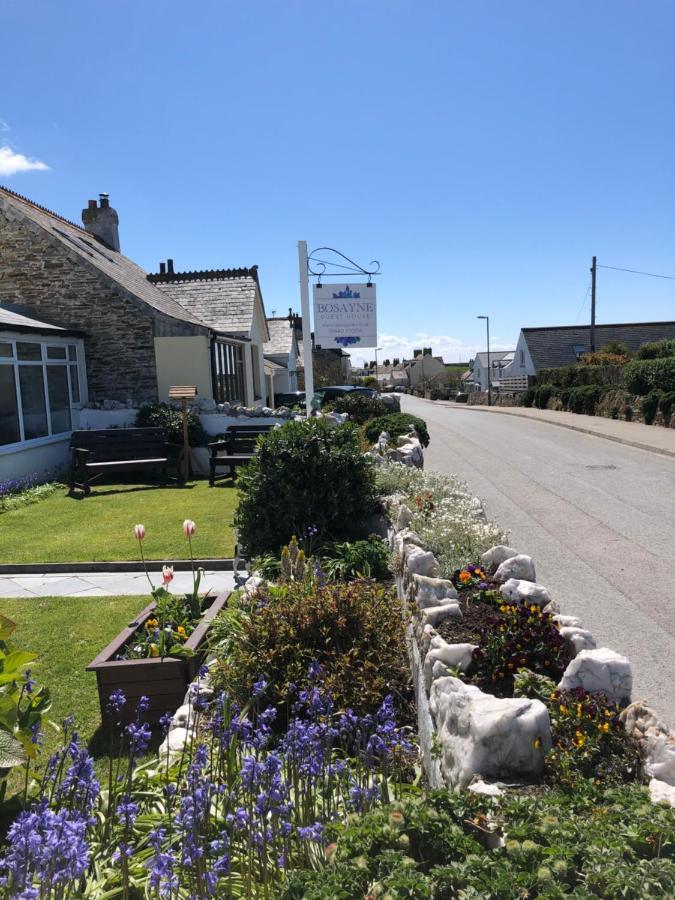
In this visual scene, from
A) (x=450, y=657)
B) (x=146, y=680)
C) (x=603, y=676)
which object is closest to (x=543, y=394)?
(x=146, y=680)

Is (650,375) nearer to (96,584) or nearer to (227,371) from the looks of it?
(227,371)

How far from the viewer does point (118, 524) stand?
10.3m

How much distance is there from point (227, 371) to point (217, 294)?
3830 mm

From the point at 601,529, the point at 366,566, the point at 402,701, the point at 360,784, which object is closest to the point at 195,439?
the point at 601,529

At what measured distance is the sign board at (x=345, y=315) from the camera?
38.2ft

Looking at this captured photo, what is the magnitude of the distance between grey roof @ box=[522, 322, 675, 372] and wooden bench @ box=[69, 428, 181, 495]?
135 feet

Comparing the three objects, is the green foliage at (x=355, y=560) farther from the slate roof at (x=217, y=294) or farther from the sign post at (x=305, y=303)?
the slate roof at (x=217, y=294)

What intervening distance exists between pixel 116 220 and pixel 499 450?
15.0 m

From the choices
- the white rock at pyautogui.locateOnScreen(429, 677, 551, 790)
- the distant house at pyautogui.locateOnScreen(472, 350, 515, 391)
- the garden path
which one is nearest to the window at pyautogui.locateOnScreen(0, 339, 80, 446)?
the garden path

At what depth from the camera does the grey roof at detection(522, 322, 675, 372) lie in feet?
169

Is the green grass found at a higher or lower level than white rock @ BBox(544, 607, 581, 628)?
lower

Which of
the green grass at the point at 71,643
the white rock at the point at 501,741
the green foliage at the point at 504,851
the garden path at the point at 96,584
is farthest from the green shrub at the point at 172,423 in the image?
the green foliage at the point at 504,851

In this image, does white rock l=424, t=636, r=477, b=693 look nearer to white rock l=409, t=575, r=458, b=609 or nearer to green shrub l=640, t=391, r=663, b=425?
white rock l=409, t=575, r=458, b=609

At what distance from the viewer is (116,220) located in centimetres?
2341
